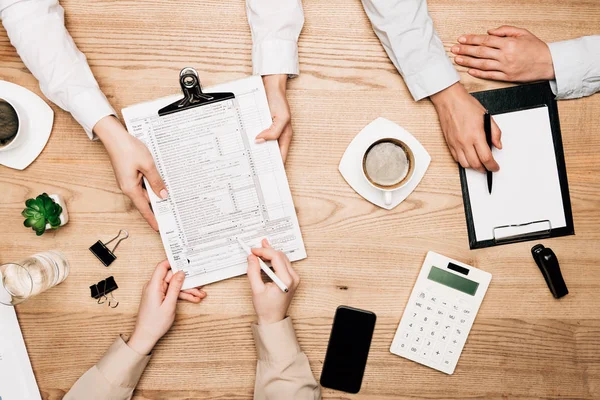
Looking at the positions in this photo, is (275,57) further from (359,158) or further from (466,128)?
(466,128)

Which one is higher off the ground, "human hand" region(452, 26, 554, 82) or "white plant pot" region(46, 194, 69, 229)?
"human hand" region(452, 26, 554, 82)

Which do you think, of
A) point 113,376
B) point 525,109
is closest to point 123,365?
point 113,376

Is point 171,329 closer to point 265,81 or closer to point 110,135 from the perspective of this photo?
point 110,135

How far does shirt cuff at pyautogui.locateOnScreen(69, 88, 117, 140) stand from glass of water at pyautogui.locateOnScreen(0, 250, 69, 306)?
0.98 feet

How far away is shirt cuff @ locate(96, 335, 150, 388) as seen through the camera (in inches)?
39.8

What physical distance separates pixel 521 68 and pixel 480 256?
404mm

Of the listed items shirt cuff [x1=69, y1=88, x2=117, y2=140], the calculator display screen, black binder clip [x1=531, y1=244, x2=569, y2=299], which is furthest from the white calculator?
shirt cuff [x1=69, y1=88, x2=117, y2=140]

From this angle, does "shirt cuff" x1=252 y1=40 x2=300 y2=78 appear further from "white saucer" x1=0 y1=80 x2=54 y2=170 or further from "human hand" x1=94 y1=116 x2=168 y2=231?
"white saucer" x1=0 y1=80 x2=54 y2=170

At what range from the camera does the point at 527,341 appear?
3.47 feet

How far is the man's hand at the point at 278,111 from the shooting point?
101cm

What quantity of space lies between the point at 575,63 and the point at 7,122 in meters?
1.17

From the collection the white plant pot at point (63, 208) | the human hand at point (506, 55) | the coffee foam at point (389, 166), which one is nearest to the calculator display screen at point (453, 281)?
the coffee foam at point (389, 166)

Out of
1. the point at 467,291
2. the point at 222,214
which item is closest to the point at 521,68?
the point at 467,291

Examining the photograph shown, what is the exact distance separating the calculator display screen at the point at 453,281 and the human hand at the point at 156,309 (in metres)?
0.53
